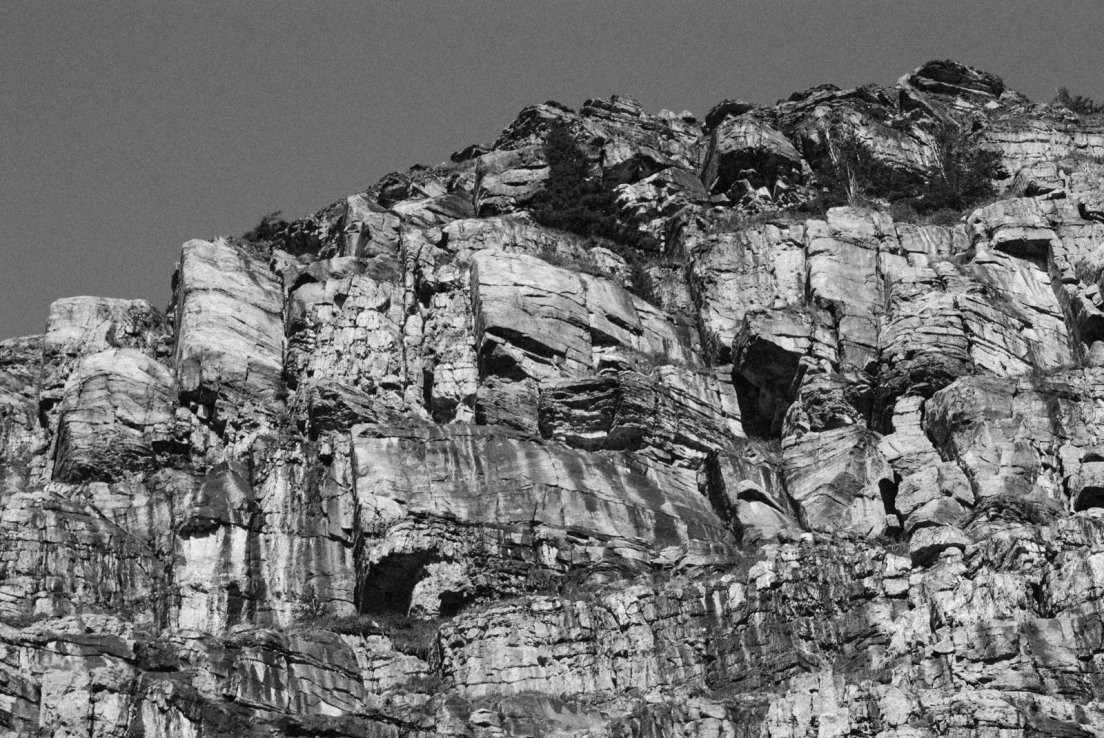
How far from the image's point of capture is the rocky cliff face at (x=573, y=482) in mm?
45844

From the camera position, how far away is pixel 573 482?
5381cm

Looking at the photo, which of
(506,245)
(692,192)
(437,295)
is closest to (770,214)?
(692,192)

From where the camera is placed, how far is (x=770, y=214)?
71250 mm

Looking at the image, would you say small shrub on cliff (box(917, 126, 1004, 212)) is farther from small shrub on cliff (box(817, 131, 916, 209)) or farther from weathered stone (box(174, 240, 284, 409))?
weathered stone (box(174, 240, 284, 409))

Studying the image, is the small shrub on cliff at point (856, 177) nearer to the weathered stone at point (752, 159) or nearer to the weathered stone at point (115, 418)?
the weathered stone at point (752, 159)

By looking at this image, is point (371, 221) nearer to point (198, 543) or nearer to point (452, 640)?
point (198, 543)

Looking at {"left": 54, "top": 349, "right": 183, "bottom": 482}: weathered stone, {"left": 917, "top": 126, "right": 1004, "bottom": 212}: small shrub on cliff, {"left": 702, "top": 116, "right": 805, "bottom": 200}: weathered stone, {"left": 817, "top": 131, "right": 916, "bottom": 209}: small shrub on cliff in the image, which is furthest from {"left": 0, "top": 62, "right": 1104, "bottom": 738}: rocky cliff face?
{"left": 817, "top": 131, "right": 916, "bottom": 209}: small shrub on cliff

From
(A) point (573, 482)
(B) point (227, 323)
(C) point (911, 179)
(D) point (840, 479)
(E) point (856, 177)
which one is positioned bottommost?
(D) point (840, 479)

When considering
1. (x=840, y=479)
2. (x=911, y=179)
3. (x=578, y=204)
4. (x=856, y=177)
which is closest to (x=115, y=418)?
(x=840, y=479)

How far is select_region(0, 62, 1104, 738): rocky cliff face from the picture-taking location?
1805 inches

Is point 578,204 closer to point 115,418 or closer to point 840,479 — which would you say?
point 840,479

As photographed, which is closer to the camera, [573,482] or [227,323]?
[573,482]

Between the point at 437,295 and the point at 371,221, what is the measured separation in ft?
23.9

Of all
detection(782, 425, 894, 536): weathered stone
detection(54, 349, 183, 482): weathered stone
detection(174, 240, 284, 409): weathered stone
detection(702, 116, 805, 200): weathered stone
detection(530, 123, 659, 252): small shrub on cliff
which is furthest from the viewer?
detection(702, 116, 805, 200): weathered stone
